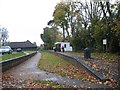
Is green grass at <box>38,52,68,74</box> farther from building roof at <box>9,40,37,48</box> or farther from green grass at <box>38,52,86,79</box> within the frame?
building roof at <box>9,40,37,48</box>

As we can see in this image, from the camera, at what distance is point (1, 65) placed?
15.2 m

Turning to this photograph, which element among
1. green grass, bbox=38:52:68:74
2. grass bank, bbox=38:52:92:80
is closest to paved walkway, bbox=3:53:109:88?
grass bank, bbox=38:52:92:80

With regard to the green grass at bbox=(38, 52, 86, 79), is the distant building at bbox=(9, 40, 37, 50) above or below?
above

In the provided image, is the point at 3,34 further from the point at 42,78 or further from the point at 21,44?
the point at 42,78

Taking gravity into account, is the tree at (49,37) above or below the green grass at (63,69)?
above

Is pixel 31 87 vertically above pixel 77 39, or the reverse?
pixel 77 39

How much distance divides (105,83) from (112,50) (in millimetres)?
24370

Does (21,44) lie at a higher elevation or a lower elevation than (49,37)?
lower

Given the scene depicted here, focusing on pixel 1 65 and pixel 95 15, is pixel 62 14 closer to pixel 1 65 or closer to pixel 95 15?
pixel 95 15

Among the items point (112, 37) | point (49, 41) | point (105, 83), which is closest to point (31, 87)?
point (105, 83)

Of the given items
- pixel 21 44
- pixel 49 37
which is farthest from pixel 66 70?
pixel 21 44

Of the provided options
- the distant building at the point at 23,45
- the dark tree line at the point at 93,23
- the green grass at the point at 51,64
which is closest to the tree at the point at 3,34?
the distant building at the point at 23,45

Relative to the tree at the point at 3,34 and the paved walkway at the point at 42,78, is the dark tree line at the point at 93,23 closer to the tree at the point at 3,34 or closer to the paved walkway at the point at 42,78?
the paved walkway at the point at 42,78

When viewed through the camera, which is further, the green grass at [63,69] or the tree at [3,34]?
the tree at [3,34]
